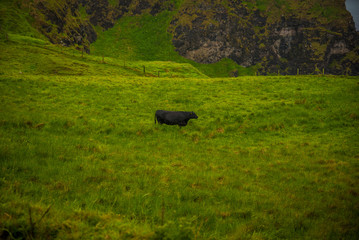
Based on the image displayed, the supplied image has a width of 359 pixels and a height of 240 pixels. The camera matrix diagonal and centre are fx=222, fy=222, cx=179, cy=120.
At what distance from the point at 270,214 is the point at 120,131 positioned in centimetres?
1144

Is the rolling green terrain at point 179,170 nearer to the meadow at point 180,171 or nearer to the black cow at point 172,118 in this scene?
the meadow at point 180,171

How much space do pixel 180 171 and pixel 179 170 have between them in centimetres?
15

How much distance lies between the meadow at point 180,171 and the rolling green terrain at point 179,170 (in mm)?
38

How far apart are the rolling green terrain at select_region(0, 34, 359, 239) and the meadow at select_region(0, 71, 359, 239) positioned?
1.5 inches

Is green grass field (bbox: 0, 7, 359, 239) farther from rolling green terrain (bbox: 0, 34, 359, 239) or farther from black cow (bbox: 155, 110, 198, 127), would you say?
black cow (bbox: 155, 110, 198, 127)

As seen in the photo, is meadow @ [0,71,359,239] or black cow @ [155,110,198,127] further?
black cow @ [155,110,198,127]

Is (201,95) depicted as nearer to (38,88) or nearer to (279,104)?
(279,104)

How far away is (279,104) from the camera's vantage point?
23281 mm

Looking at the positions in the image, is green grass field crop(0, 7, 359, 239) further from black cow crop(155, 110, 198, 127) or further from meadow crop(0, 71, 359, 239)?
black cow crop(155, 110, 198, 127)

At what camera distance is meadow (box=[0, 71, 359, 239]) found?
4555mm

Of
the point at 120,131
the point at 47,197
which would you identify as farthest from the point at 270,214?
the point at 120,131

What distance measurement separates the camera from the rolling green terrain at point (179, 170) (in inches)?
181

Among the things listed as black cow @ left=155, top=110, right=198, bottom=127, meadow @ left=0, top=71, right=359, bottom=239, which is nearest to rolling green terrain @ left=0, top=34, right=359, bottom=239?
meadow @ left=0, top=71, right=359, bottom=239

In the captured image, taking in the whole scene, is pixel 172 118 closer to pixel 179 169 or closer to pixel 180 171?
pixel 179 169
